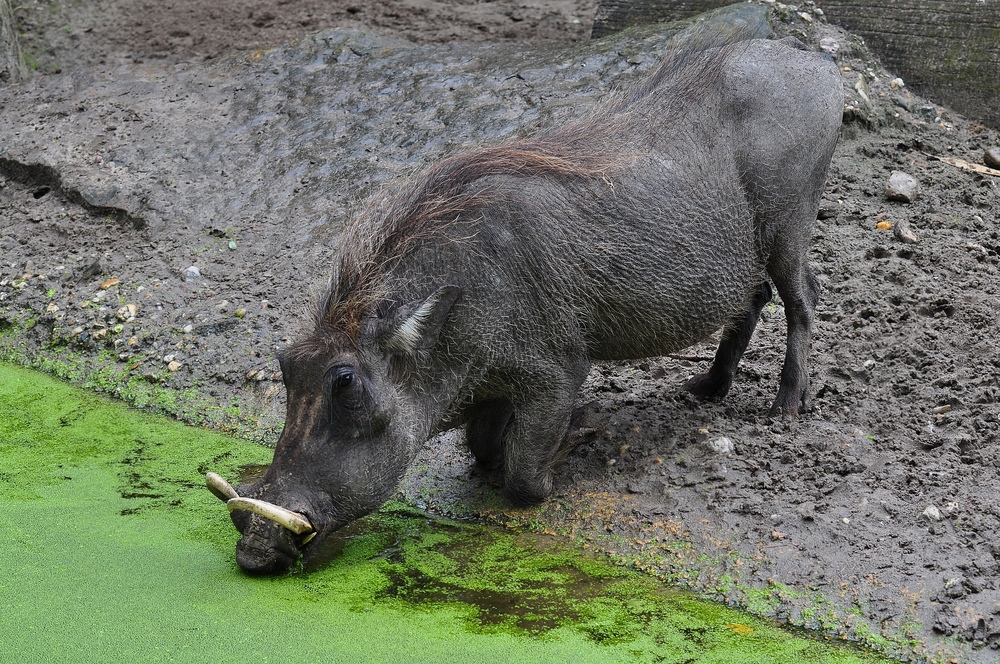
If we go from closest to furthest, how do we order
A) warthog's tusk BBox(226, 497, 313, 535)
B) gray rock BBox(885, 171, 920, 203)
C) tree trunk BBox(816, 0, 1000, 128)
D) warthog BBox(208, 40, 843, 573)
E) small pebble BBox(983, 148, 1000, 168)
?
warthog's tusk BBox(226, 497, 313, 535)
warthog BBox(208, 40, 843, 573)
gray rock BBox(885, 171, 920, 203)
small pebble BBox(983, 148, 1000, 168)
tree trunk BBox(816, 0, 1000, 128)

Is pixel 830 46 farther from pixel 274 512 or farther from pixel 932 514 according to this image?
pixel 274 512

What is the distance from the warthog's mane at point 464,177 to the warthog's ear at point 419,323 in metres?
0.10

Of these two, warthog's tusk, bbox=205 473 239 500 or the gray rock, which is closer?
warthog's tusk, bbox=205 473 239 500

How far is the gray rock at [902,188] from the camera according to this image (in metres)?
5.80

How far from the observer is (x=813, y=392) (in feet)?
15.3

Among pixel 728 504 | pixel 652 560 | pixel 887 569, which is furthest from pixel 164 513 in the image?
pixel 887 569

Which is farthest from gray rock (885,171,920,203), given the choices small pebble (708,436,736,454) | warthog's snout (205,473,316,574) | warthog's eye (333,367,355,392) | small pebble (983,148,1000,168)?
warthog's snout (205,473,316,574)

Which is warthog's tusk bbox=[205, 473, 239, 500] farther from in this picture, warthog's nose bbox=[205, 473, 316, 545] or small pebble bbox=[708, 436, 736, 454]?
small pebble bbox=[708, 436, 736, 454]

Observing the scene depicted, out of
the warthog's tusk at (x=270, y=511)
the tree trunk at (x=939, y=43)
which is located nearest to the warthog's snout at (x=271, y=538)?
the warthog's tusk at (x=270, y=511)

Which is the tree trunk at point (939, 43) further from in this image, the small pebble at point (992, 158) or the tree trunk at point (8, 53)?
the tree trunk at point (8, 53)

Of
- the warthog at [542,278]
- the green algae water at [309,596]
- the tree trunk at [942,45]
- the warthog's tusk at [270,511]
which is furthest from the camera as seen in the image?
the tree trunk at [942,45]

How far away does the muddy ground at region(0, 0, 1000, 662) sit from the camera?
3449mm

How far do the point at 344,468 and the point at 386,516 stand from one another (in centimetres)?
65

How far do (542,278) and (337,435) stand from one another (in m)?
0.91
